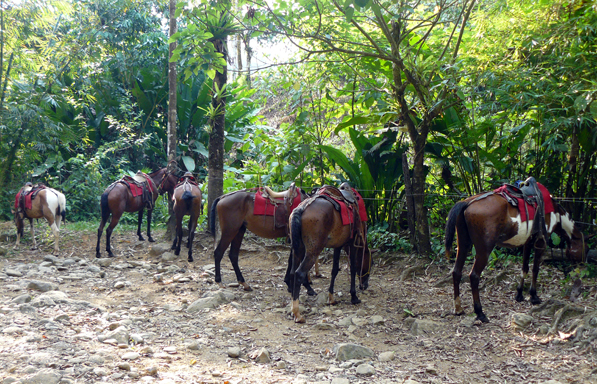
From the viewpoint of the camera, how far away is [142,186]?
872 centimetres

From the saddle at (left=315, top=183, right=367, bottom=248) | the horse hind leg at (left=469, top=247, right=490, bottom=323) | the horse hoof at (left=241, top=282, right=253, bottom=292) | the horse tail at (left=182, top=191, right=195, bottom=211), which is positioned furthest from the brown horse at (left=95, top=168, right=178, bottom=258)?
the horse hind leg at (left=469, top=247, right=490, bottom=323)

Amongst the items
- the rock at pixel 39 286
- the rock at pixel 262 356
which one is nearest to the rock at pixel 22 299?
the rock at pixel 39 286

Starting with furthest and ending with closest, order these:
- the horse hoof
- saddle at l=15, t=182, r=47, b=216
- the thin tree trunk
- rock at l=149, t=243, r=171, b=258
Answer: rock at l=149, t=243, r=171, b=258 → saddle at l=15, t=182, r=47, b=216 → the thin tree trunk → the horse hoof

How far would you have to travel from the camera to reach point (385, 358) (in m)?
3.75

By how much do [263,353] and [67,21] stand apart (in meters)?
12.1

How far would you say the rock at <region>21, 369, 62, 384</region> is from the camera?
2821 mm

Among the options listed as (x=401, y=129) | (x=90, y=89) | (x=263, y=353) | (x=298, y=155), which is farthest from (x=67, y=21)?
(x=263, y=353)

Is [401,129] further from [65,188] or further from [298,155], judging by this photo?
[65,188]

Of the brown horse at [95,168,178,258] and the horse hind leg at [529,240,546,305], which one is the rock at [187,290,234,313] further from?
the horse hind leg at [529,240,546,305]

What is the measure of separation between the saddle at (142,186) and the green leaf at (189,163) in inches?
82.0

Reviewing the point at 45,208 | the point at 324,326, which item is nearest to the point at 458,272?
the point at 324,326

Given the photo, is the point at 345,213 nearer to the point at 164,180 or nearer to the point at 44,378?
the point at 44,378

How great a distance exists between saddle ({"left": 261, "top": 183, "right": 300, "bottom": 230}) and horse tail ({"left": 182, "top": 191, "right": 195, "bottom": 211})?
2.21 meters

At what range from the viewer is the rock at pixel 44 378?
2.82 m
